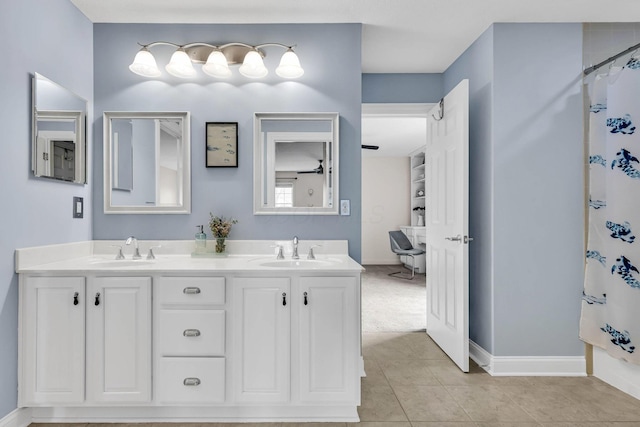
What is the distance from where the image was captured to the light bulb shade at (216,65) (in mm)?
2459

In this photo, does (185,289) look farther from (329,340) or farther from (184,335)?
(329,340)

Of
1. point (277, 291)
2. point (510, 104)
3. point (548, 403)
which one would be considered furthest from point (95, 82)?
point (548, 403)

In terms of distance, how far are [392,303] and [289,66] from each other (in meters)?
3.34

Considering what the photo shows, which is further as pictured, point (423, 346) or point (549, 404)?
point (423, 346)

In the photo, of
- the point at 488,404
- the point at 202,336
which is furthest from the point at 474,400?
the point at 202,336

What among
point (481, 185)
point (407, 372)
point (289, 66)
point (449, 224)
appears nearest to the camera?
point (289, 66)

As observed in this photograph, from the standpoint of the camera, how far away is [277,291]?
2.01 metres

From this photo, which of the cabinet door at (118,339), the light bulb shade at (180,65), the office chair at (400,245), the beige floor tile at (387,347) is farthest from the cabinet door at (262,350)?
the office chair at (400,245)

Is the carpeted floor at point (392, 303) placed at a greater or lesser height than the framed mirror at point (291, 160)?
lesser

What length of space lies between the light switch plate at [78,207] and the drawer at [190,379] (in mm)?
1127

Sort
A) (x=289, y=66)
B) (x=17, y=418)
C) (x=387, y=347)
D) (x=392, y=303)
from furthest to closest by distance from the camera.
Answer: (x=392, y=303)
(x=387, y=347)
(x=289, y=66)
(x=17, y=418)

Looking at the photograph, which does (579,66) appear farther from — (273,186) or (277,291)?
(277,291)

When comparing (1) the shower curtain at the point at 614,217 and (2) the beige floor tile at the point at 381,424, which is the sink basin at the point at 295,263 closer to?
(2) the beige floor tile at the point at 381,424

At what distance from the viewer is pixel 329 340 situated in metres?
2.00
